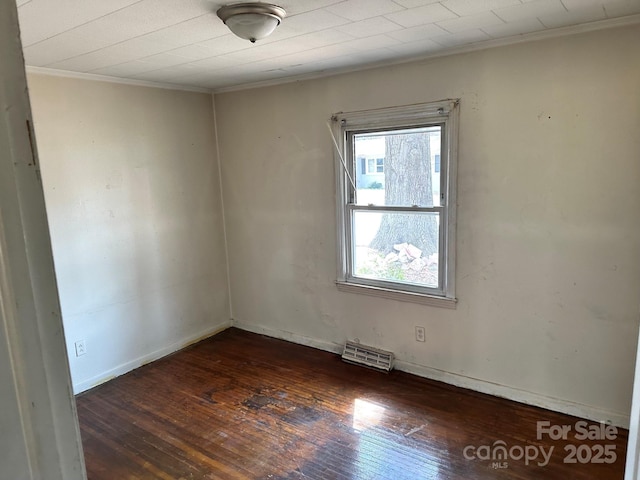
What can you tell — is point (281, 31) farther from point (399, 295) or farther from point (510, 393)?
point (510, 393)

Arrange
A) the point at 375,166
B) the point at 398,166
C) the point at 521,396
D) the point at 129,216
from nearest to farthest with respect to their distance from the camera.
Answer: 1. the point at 521,396
2. the point at 398,166
3. the point at 375,166
4. the point at 129,216

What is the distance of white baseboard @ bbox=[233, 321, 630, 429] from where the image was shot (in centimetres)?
253

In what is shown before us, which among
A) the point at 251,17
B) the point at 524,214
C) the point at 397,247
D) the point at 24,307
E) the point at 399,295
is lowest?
the point at 399,295

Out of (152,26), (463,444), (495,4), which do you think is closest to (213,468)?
(463,444)

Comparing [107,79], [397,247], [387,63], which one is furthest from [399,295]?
[107,79]

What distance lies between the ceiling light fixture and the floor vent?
240 centimetres

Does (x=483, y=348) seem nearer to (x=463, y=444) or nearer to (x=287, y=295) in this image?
(x=463, y=444)

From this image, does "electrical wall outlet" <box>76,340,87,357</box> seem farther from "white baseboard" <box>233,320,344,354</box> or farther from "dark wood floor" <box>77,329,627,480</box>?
"white baseboard" <box>233,320,344,354</box>

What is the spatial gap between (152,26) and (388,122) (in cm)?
163

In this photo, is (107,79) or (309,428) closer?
(309,428)

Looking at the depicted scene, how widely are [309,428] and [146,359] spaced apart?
5.55 feet

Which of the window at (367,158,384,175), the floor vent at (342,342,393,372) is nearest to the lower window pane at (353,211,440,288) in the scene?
the window at (367,158,384,175)

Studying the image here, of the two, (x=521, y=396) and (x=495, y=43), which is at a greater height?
(x=495, y=43)

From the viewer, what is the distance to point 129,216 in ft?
11.1
